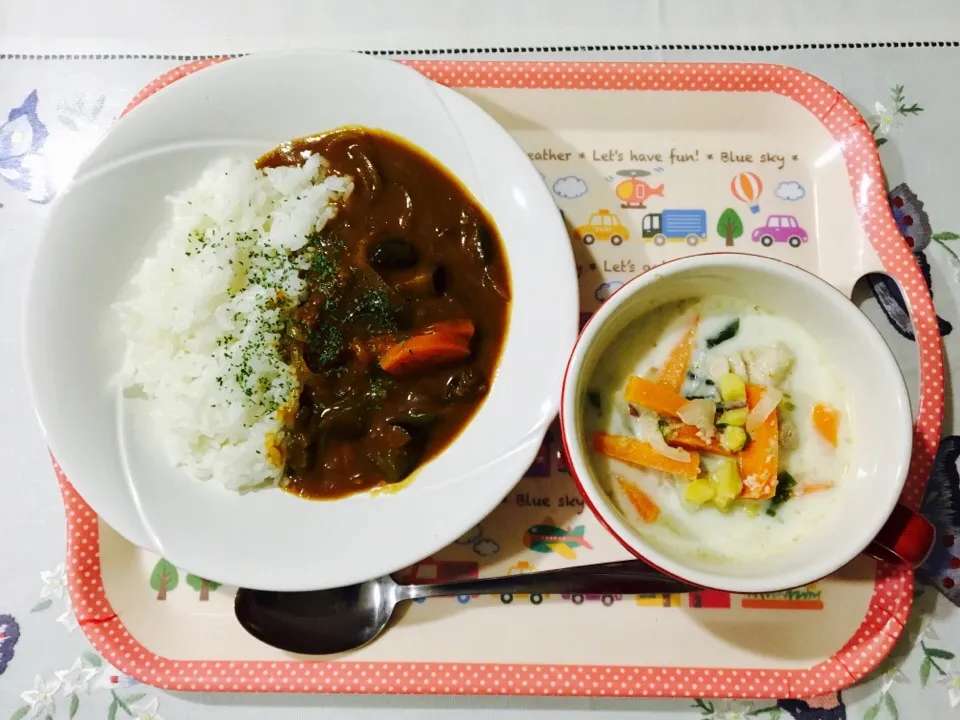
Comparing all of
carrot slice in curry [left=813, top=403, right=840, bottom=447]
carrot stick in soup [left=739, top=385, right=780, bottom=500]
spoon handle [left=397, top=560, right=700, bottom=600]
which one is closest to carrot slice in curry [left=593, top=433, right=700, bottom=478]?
carrot stick in soup [left=739, top=385, right=780, bottom=500]

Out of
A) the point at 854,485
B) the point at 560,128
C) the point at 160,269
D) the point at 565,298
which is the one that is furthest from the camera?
the point at 560,128

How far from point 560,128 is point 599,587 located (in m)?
1.38

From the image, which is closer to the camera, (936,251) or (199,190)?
(199,190)

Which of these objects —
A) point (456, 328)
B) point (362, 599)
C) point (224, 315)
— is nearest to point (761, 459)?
point (456, 328)

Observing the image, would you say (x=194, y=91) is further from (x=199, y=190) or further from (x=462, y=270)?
(x=462, y=270)

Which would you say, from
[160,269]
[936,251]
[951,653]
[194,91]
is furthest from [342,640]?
[936,251]

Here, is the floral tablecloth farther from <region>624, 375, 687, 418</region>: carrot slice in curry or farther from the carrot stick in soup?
<region>624, 375, 687, 418</region>: carrot slice in curry

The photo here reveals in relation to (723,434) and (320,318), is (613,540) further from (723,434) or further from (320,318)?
(320,318)

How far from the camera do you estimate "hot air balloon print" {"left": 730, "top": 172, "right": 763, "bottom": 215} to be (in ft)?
7.15

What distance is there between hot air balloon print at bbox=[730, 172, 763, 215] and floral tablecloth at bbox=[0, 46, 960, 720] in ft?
1.43

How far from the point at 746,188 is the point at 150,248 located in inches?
71.4

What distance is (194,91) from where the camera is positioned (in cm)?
196

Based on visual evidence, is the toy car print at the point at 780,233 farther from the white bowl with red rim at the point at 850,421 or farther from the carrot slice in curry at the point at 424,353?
the carrot slice in curry at the point at 424,353

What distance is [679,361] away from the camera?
5.67ft
